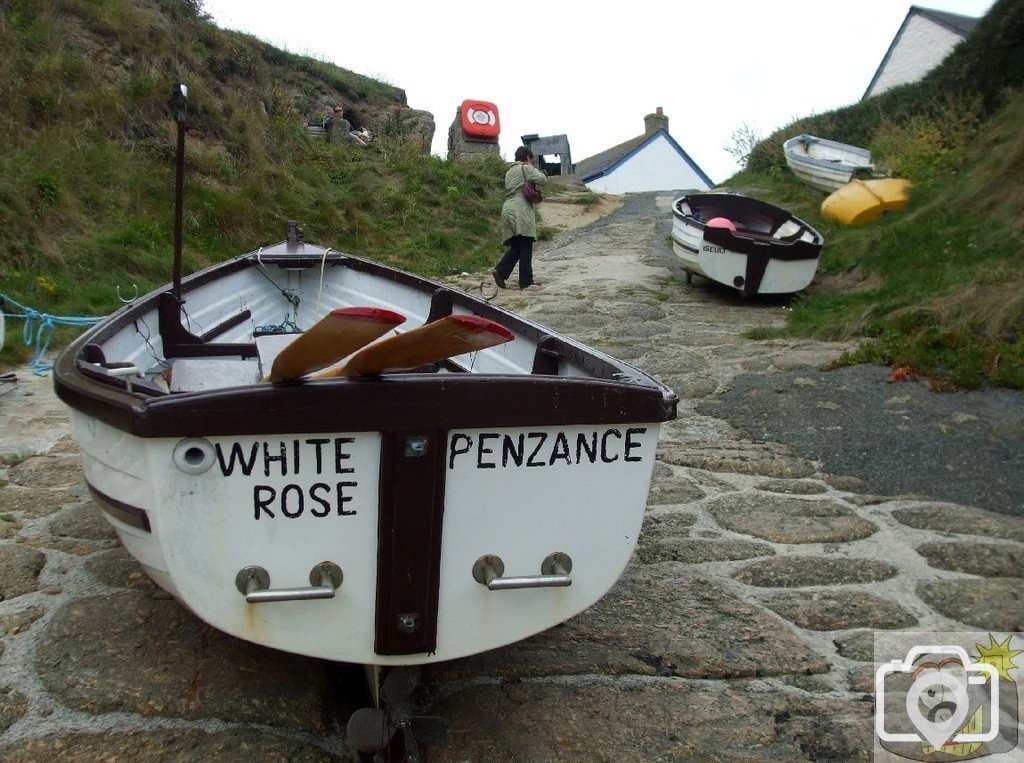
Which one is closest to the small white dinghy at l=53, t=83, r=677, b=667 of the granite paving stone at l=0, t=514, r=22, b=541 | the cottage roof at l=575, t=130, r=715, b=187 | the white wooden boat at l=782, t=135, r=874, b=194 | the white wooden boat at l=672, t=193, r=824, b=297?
the granite paving stone at l=0, t=514, r=22, b=541

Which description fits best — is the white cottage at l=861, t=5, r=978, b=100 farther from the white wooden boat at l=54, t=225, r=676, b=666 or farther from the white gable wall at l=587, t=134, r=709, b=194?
the white wooden boat at l=54, t=225, r=676, b=666

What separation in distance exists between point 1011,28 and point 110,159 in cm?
1235

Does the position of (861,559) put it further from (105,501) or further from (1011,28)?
(1011,28)

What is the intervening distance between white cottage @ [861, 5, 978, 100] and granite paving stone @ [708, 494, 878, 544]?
2251 cm

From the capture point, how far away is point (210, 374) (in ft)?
13.8

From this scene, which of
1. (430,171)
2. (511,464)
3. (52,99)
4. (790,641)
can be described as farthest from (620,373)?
(430,171)

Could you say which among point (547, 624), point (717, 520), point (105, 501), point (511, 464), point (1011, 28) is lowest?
point (717, 520)

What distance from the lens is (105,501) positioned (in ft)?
9.00

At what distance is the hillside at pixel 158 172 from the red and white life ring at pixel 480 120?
6.47 meters

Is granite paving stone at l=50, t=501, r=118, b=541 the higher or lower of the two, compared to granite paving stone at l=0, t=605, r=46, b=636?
lower

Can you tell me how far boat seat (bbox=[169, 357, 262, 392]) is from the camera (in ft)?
13.3

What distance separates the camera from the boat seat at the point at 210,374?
4.06 m

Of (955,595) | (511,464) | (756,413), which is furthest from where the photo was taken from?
(756,413)

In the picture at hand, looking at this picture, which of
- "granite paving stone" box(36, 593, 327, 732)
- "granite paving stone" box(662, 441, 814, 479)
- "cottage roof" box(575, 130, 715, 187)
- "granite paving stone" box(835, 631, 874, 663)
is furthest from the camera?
"cottage roof" box(575, 130, 715, 187)
